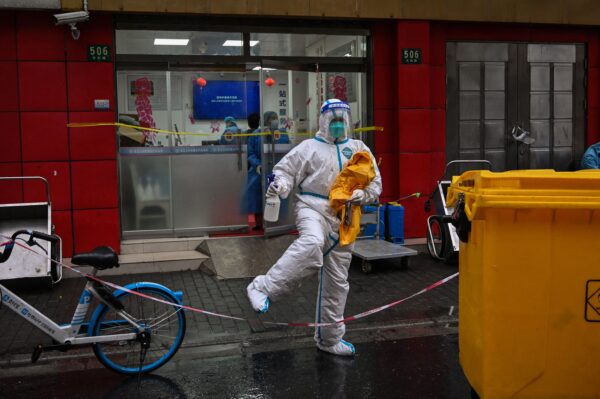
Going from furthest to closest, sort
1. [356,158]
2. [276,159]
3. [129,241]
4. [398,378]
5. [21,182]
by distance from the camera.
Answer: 1. [276,159]
2. [129,241]
3. [21,182]
4. [356,158]
5. [398,378]

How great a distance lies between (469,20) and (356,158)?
214 inches

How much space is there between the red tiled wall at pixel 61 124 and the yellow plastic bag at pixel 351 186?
4473 millimetres

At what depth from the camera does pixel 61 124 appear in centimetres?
906

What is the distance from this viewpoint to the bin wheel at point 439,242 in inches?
362

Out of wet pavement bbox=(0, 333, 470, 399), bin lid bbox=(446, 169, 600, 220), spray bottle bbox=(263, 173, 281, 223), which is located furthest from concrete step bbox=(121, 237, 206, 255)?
bin lid bbox=(446, 169, 600, 220)

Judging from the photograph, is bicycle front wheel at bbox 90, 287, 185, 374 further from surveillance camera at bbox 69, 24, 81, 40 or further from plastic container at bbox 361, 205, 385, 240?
surveillance camera at bbox 69, 24, 81, 40

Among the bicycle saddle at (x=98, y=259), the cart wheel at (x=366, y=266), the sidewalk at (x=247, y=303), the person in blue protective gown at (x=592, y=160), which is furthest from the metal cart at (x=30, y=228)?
the person in blue protective gown at (x=592, y=160)

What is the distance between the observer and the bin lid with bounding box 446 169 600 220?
398 centimetres

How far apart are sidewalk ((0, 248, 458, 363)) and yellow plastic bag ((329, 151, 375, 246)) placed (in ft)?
4.25

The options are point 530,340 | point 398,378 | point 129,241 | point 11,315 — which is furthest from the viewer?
point 129,241

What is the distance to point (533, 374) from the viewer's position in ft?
13.5

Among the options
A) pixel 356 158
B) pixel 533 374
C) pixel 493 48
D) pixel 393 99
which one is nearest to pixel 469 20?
pixel 493 48

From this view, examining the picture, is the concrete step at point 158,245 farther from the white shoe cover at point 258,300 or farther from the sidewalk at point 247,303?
the white shoe cover at point 258,300

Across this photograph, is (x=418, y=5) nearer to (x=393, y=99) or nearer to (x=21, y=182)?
(x=393, y=99)
